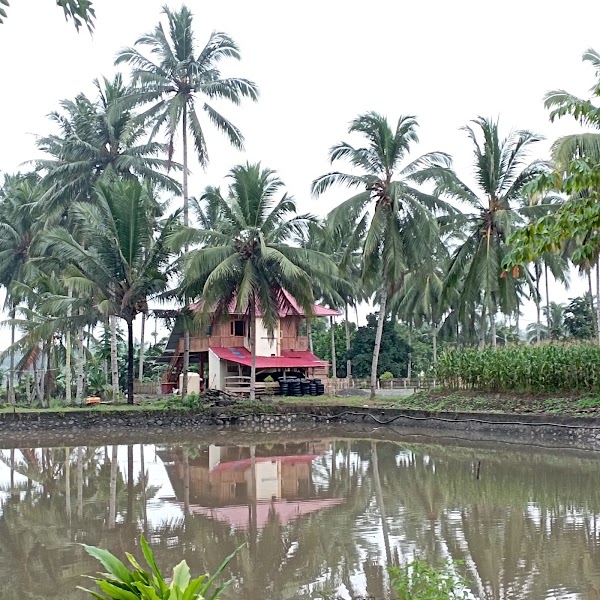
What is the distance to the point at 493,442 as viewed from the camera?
17.3m

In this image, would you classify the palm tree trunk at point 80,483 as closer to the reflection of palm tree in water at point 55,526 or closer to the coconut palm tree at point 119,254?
the reflection of palm tree in water at point 55,526

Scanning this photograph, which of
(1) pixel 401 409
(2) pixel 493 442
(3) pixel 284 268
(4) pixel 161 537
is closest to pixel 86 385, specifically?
(3) pixel 284 268

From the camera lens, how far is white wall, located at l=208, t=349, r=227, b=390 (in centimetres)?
2978

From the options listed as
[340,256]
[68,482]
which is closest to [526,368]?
[68,482]

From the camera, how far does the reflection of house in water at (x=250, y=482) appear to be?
34.1ft

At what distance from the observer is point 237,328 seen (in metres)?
31.3

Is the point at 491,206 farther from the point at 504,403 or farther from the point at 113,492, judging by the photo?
the point at 113,492

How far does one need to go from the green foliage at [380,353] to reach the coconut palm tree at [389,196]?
1336 cm

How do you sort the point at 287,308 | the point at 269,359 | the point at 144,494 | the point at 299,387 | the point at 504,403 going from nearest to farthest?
the point at 144,494
the point at 504,403
the point at 287,308
the point at 299,387
the point at 269,359

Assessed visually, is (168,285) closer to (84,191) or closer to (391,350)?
(84,191)

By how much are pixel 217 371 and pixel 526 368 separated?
1356 centimetres

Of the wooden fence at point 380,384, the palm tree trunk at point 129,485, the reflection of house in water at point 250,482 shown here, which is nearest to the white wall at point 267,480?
the reflection of house in water at point 250,482

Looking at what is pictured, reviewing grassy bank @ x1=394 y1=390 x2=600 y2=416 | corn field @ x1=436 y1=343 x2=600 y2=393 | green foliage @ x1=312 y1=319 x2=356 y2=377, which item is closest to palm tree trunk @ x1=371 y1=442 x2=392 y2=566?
grassy bank @ x1=394 y1=390 x2=600 y2=416

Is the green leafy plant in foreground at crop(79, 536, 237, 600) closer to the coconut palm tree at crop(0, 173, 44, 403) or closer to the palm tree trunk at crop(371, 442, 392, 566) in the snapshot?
the palm tree trunk at crop(371, 442, 392, 566)
